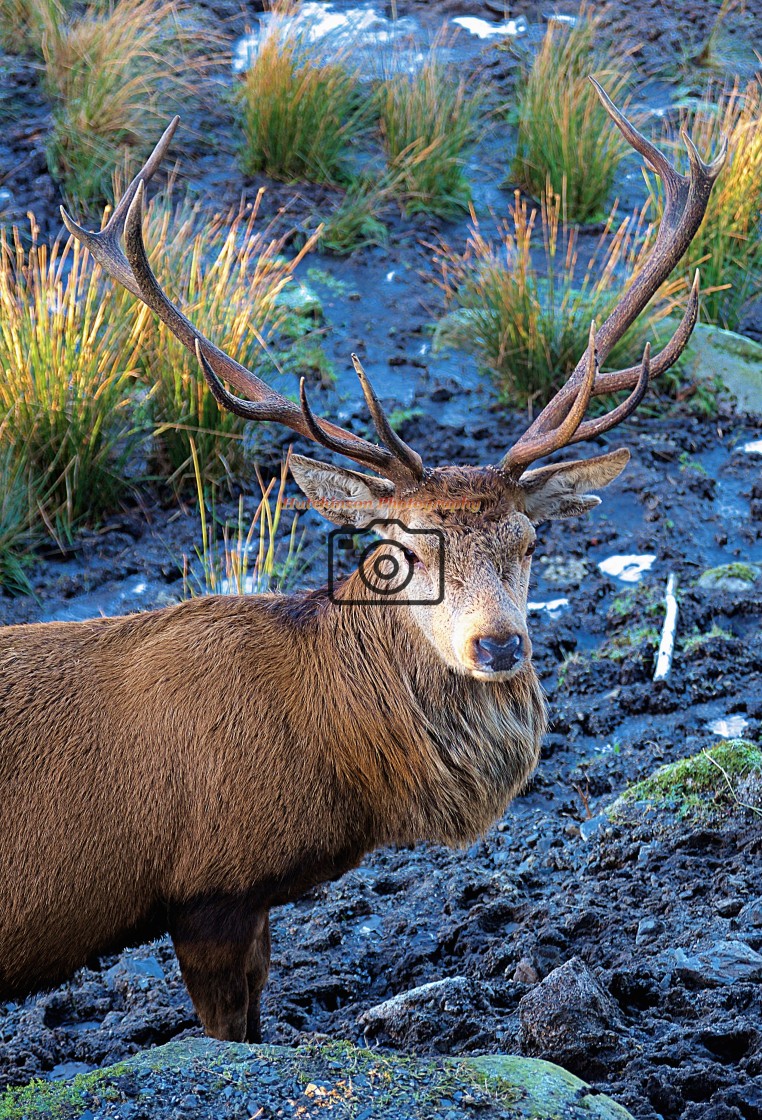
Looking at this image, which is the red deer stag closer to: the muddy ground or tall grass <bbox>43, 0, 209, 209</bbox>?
the muddy ground

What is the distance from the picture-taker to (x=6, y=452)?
6273 millimetres

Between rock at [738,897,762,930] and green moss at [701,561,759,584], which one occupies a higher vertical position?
rock at [738,897,762,930]

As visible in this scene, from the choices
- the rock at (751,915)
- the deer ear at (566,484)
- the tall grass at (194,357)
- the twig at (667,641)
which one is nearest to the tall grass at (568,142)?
the tall grass at (194,357)

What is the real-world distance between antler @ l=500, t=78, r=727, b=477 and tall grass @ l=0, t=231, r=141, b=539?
9.73ft

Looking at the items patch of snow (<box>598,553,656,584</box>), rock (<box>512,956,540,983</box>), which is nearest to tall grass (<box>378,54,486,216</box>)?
patch of snow (<box>598,553,656,584</box>)

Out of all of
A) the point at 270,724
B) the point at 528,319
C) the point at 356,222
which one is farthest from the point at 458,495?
the point at 356,222

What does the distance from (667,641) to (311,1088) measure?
128 inches

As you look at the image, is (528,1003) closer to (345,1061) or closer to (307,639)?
(345,1061)

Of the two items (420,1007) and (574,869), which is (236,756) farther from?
(574,869)

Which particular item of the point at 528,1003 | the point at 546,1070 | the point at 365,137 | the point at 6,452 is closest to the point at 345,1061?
the point at 546,1070

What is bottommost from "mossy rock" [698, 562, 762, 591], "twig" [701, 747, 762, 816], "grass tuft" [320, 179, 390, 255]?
"mossy rock" [698, 562, 762, 591]

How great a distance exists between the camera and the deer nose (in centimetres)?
339

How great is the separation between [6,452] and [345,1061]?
4.16 m

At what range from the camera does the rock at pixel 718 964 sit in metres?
3.64
